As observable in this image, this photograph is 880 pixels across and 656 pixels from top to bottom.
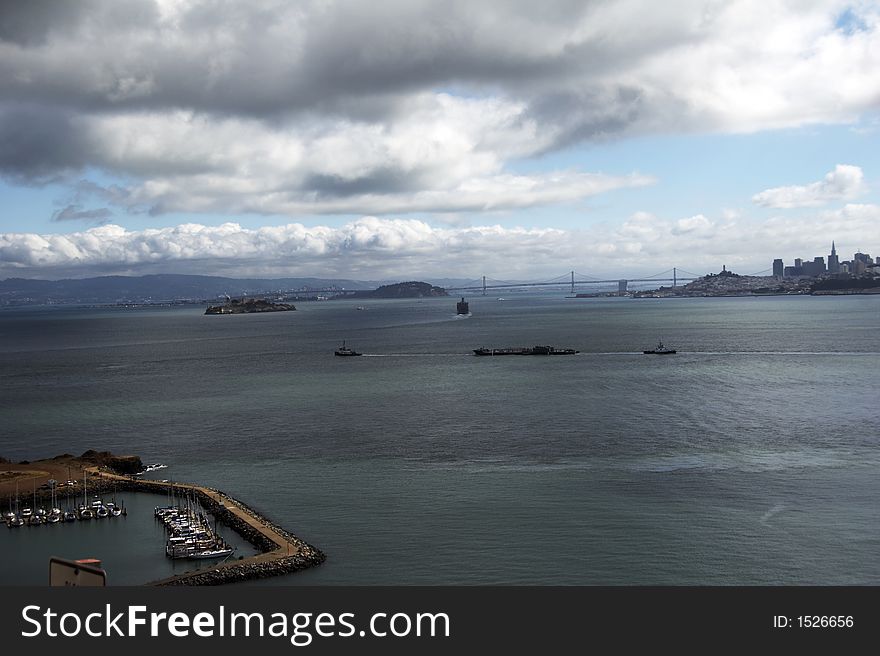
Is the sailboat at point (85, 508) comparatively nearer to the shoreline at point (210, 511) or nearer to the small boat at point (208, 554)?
the shoreline at point (210, 511)

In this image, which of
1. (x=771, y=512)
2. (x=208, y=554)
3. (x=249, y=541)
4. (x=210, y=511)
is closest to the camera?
(x=208, y=554)

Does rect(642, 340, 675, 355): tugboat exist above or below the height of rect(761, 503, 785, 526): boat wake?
above

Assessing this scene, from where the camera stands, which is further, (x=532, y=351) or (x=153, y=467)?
(x=532, y=351)

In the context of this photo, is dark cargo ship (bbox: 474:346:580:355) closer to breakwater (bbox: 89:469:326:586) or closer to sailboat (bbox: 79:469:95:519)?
breakwater (bbox: 89:469:326:586)

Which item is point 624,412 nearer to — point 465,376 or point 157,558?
point 465,376

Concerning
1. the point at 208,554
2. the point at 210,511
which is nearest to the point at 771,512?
the point at 208,554

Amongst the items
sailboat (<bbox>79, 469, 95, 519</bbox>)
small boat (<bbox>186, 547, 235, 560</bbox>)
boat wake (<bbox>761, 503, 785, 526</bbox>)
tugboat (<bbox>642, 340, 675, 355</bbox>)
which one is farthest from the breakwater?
tugboat (<bbox>642, 340, 675, 355</bbox>)

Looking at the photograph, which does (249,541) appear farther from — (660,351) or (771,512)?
(660,351)
